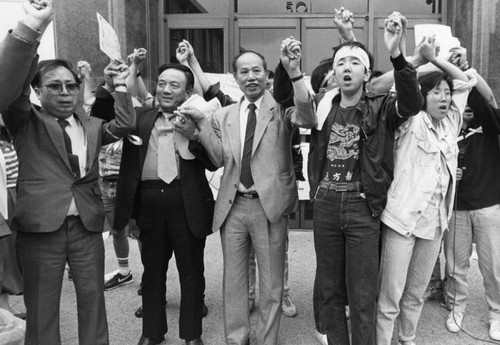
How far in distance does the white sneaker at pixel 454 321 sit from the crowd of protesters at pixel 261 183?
0.23m

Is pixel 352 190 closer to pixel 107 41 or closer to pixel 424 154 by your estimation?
pixel 424 154

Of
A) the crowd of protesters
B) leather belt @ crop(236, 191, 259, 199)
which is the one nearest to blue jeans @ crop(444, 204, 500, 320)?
the crowd of protesters

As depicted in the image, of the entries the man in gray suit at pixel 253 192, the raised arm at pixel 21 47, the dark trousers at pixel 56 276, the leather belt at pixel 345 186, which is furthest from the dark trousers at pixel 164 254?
the raised arm at pixel 21 47

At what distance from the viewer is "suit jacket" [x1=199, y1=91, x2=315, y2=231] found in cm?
299

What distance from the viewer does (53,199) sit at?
258 cm

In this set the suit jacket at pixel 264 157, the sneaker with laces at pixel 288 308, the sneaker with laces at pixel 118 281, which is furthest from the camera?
the sneaker with laces at pixel 118 281

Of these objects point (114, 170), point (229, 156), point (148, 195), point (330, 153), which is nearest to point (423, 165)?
point (330, 153)

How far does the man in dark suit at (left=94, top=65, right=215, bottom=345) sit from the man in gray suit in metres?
0.19

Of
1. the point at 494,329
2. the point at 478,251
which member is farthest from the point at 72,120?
the point at 494,329

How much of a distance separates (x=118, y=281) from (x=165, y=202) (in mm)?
1817

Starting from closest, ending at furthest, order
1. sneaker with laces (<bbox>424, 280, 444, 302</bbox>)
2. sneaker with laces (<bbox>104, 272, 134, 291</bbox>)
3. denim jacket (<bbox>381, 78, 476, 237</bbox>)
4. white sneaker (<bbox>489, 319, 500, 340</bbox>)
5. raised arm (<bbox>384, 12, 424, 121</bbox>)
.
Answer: raised arm (<bbox>384, 12, 424, 121</bbox>), denim jacket (<bbox>381, 78, 476, 237</bbox>), white sneaker (<bbox>489, 319, 500, 340</bbox>), sneaker with laces (<bbox>424, 280, 444, 302</bbox>), sneaker with laces (<bbox>104, 272, 134, 291</bbox>)

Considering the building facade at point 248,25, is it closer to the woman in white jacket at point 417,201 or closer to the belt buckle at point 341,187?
the woman in white jacket at point 417,201

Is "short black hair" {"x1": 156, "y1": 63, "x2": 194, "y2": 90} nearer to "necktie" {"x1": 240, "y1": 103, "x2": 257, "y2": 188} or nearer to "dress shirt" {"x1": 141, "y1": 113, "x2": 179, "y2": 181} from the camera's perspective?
"dress shirt" {"x1": 141, "y1": 113, "x2": 179, "y2": 181}

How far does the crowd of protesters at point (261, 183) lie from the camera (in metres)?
2.61
